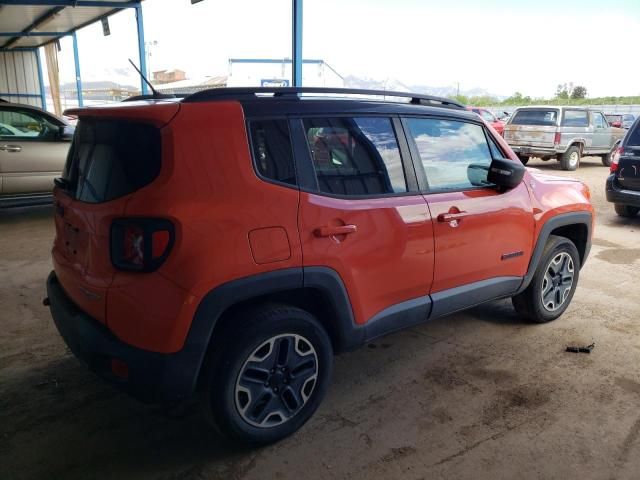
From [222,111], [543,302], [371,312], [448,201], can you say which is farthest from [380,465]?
[543,302]

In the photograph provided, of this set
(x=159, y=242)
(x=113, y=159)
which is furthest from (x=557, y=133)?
(x=159, y=242)

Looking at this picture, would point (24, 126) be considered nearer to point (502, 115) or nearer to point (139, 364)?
point (139, 364)

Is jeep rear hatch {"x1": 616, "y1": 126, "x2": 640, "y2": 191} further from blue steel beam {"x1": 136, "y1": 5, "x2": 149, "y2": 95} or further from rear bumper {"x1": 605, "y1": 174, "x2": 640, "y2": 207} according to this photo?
blue steel beam {"x1": 136, "y1": 5, "x2": 149, "y2": 95}

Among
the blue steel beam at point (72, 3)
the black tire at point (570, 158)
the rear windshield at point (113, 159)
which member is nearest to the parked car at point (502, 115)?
the black tire at point (570, 158)

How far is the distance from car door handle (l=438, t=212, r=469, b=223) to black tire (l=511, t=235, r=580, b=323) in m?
1.12

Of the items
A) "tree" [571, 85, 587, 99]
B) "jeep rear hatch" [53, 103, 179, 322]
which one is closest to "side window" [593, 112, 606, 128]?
"jeep rear hatch" [53, 103, 179, 322]

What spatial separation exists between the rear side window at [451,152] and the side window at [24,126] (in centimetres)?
650

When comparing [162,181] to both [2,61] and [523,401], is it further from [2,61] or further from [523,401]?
[2,61]

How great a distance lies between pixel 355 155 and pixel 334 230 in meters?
0.49

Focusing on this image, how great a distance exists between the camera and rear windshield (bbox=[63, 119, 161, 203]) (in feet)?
7.29

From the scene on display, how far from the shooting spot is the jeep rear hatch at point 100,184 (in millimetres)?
2234

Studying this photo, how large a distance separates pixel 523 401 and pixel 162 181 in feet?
7.89

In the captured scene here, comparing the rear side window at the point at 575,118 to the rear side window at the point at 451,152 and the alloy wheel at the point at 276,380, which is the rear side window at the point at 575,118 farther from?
the alloy wheel at the point at 276,380

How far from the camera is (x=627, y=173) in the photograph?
7691mm
